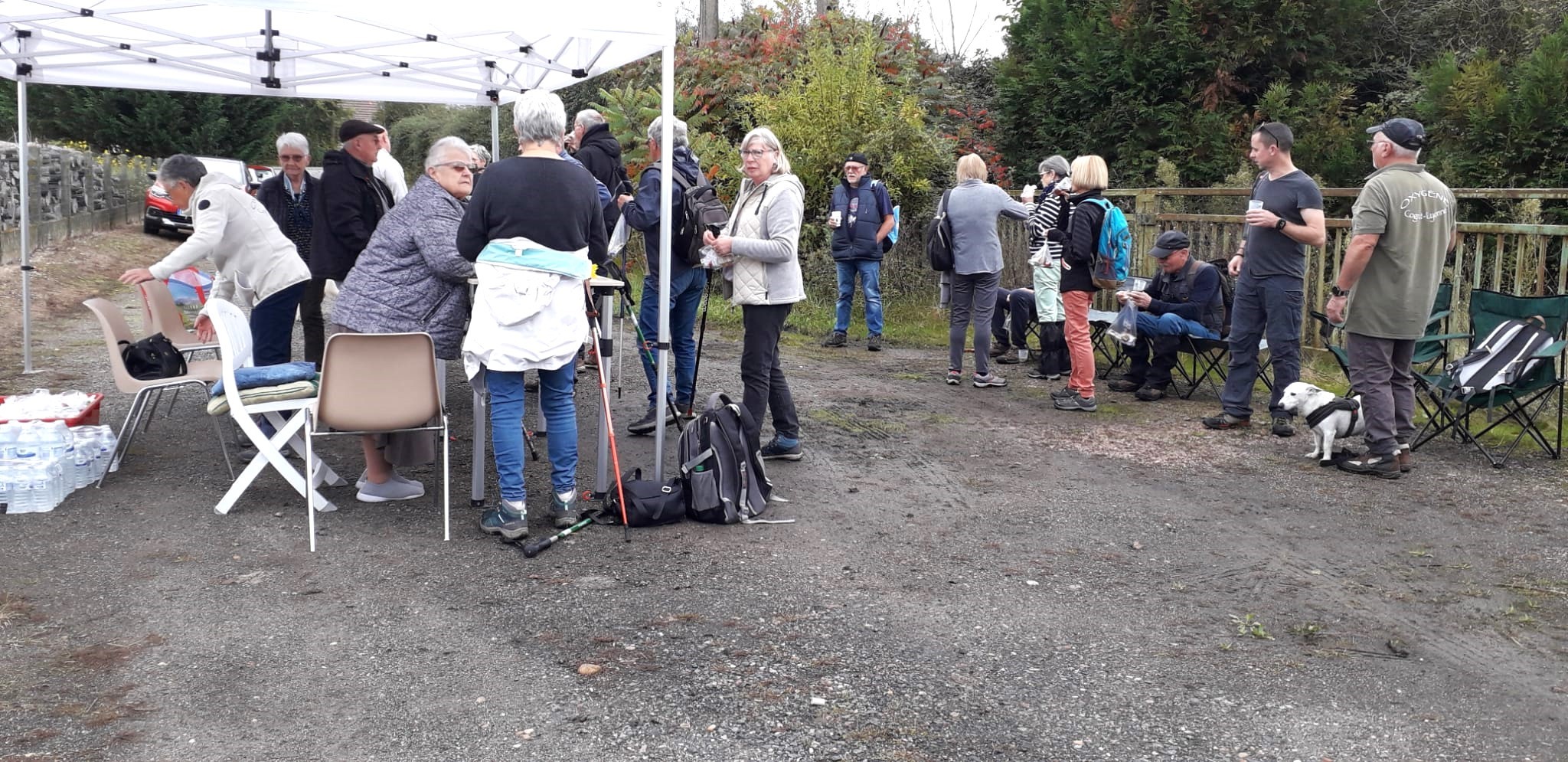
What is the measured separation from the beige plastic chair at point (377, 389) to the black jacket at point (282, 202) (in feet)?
8.36

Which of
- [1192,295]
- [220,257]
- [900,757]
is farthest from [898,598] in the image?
[1192,295]

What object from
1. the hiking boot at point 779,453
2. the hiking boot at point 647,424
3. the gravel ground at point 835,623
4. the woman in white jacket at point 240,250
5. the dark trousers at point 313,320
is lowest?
the gravel ground at point 835,623

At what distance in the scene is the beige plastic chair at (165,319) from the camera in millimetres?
7102

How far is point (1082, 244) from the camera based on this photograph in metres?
7.94

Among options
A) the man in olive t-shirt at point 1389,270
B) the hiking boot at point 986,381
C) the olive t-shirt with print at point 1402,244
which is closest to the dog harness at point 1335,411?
the man in olive t-shirt at point 1389,270

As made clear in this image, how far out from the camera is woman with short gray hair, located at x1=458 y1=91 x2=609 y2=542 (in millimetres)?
4969

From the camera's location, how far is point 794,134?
44.1 feet

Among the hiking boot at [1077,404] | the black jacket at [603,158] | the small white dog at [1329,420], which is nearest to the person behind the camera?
the small white dog at [1329,420]

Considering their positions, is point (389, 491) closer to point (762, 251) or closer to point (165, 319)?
point (762, 251)

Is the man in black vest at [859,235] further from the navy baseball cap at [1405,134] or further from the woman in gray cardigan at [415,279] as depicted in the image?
the woman in gray cardigan at [415,279]

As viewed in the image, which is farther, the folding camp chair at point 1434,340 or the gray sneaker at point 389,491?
the folding camp chair at point 1434,340

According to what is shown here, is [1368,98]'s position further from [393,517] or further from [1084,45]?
[393,517]

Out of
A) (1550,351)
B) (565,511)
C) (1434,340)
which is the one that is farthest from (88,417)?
(1434,340)

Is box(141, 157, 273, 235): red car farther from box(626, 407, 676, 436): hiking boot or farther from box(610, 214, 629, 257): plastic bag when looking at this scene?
box(626, 407, 676, 436): hiking boot
